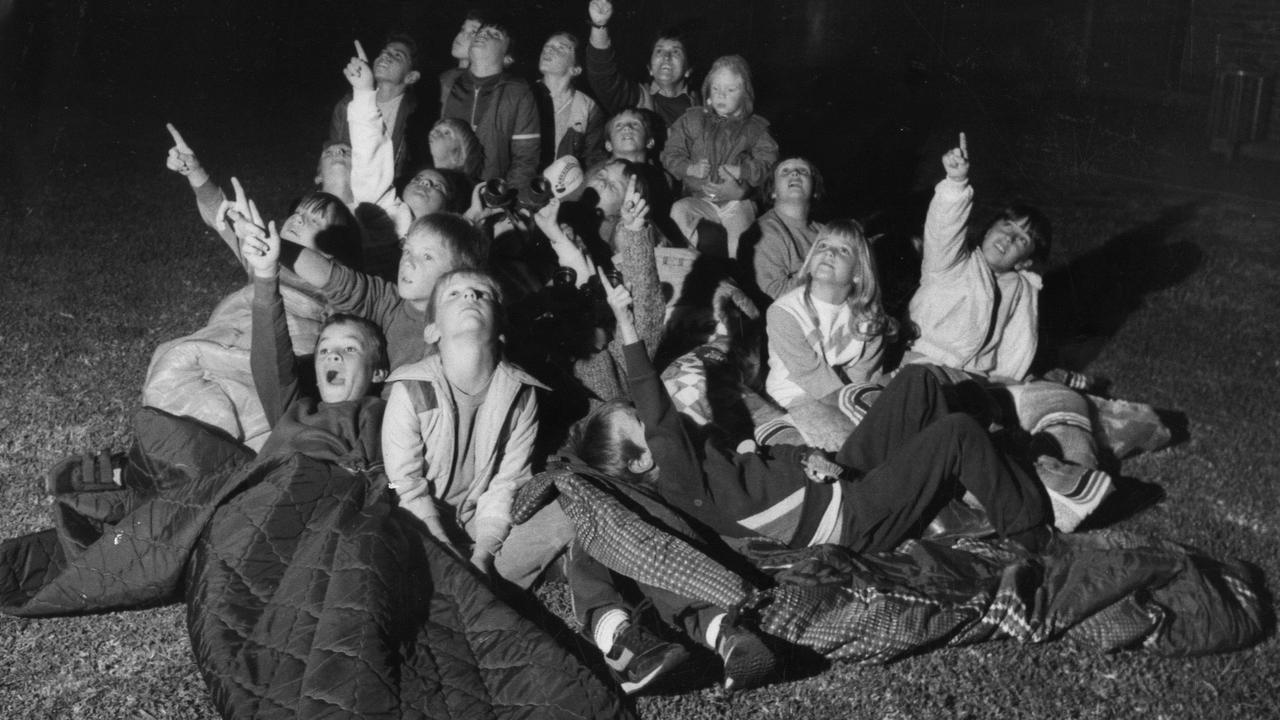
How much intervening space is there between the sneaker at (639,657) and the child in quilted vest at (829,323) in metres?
1.63

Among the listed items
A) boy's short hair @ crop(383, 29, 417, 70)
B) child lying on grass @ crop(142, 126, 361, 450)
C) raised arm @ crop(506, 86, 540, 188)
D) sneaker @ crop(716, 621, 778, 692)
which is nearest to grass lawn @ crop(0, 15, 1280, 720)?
sneaker @ crop(716, 621, 778, 692)

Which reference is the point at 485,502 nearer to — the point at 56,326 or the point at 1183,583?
the point at 1183,583

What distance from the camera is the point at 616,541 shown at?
13.5 ft

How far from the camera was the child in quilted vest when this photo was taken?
5.26 metres

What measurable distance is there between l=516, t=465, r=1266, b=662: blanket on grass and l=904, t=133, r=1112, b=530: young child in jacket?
1057mm

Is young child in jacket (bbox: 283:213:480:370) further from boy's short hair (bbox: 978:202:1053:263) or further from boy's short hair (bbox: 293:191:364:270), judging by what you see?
boy's short hair (bbox: 978:202:1053:263)

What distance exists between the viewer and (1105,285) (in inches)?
310

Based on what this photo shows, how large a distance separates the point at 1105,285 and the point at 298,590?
5.77m

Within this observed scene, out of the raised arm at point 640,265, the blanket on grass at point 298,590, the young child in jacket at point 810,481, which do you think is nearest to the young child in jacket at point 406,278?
the raised arm at point 640,265

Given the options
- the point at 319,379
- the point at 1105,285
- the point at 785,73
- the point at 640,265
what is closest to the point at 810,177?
the point at 640,265

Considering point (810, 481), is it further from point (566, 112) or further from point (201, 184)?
point (566, 112)

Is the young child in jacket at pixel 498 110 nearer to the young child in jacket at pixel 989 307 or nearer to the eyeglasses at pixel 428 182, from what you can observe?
the eyeglasses at pixel 428 182

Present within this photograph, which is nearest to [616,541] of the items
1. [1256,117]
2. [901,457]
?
[901,457]

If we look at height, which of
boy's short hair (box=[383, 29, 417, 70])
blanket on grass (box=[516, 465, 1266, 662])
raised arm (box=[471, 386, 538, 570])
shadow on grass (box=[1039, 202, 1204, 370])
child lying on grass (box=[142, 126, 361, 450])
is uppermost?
boy's short hair (box=[383, 29, 417, 70])
